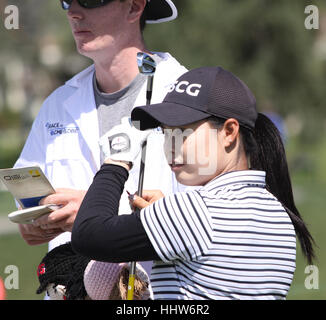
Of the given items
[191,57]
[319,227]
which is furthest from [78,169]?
[191,57]

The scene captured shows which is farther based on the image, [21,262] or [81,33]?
[21,262]

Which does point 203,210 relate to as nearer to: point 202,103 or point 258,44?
point 202,103

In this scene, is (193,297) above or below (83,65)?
above

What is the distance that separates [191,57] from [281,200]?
18.9 meters

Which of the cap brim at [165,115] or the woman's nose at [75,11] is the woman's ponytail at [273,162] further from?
the woman's nose at [75,11]

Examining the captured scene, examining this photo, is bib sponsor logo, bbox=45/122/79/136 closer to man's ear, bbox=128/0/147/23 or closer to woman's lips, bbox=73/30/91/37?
woman's lips, bbox=73/30/91/37

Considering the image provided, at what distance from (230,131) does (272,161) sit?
0.32m

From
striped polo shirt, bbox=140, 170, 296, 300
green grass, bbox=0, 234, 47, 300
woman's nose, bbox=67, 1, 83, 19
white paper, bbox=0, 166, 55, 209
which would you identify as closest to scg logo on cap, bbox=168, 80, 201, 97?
striped polo shirt, bbox=140, 170, 296, 300

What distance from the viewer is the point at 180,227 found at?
105 inches

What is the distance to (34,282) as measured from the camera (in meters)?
9.47

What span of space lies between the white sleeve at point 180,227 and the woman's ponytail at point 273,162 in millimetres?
465

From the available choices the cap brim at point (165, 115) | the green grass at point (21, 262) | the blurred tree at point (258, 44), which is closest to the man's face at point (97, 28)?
the cap brim at point (165, 115)

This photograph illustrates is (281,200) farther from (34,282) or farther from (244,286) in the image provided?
(34,282)

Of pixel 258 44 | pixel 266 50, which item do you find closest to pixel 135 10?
pixel 266 50
